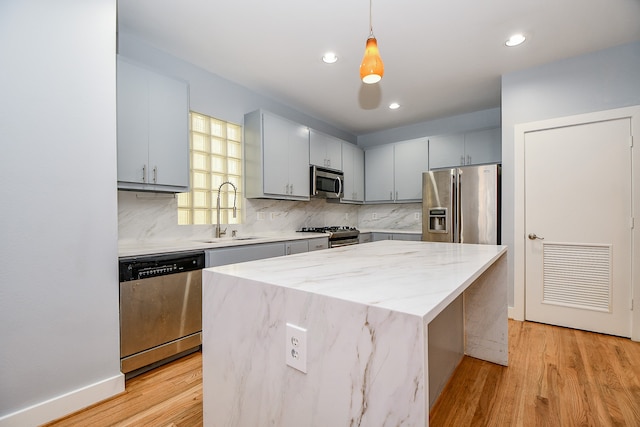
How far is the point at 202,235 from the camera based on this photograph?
305 cm

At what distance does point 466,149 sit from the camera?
13.5 ft

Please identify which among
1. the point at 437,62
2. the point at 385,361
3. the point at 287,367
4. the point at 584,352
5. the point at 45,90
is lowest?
the point at 584,352

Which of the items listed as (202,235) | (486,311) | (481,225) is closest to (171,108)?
(202,235)

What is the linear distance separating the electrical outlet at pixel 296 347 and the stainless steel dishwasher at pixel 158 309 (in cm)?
155

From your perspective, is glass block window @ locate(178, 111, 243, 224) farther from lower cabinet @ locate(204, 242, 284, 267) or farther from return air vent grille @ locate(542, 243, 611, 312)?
return air vent grille @ locate(542, 243, 611, 312)

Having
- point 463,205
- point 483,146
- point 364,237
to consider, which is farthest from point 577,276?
point 364,237

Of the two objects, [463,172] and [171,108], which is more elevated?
[171,108]

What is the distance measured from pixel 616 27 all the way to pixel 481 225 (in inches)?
77.5

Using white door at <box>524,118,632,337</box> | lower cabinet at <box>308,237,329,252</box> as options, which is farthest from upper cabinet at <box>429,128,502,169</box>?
lower cabinet at <box>308,237,329,252</box>

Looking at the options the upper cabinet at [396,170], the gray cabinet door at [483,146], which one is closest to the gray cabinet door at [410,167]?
the upper cabinet at [396,170]

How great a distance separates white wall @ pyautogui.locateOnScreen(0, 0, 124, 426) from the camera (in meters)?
1.49

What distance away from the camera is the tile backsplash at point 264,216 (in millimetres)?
2559

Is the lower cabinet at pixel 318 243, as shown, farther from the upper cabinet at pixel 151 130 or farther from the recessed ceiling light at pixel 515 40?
the recessed ceiling light at pixel 515 40

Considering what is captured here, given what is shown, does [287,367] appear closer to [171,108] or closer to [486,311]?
[486,311]
